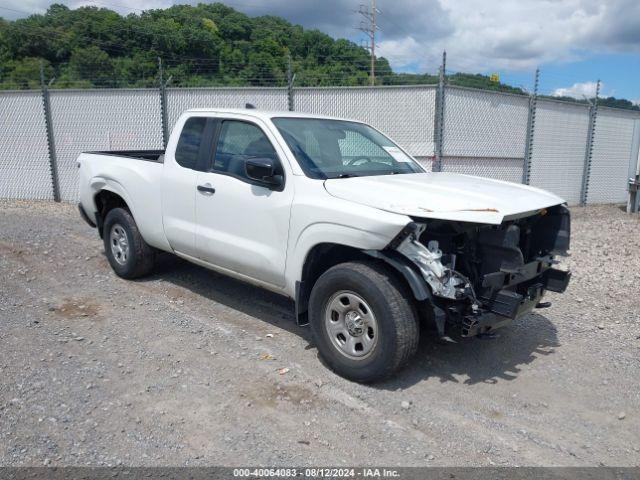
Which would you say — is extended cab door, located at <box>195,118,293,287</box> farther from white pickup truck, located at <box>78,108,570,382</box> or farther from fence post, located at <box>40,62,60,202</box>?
fence post, located at <box>40,62,60,202</box>

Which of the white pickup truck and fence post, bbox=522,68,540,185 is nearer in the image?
the white pickup truck

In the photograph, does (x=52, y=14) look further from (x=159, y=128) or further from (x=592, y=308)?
(x=592, y=308)

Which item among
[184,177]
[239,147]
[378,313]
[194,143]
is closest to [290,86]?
[194,143]

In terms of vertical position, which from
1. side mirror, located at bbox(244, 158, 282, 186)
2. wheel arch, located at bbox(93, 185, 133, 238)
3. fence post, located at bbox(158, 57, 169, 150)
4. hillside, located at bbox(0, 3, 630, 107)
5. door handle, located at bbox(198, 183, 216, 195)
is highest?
hillside, located at bbox(0, 3, 630, 107)

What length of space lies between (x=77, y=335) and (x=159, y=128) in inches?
307

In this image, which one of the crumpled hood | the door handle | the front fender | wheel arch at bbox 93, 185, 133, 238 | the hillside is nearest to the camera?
the crumpled hood

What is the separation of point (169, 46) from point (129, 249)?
28.4 metres

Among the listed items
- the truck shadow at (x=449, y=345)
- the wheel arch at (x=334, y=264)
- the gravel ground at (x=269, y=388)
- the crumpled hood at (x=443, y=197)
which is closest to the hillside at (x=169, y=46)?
the truck shadow at (x=449, y=345)

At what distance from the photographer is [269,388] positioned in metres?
4.02

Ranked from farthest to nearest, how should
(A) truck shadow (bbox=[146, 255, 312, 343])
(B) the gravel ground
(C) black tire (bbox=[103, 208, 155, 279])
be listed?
(C) black tire (bbox=[103, 208, 155, 279])
(A) truck shadow (bbox=[146, 255, 312, 343])
(B) the gravel ground

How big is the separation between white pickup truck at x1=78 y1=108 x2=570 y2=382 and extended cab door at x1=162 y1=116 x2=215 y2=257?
0.05 feet

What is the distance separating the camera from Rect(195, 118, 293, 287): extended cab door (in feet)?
14.9

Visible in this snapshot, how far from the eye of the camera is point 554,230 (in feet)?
14.8

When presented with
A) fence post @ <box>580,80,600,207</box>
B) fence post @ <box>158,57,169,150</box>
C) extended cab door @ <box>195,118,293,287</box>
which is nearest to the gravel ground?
extended cab door @ <box>195,118,293,287</box>
